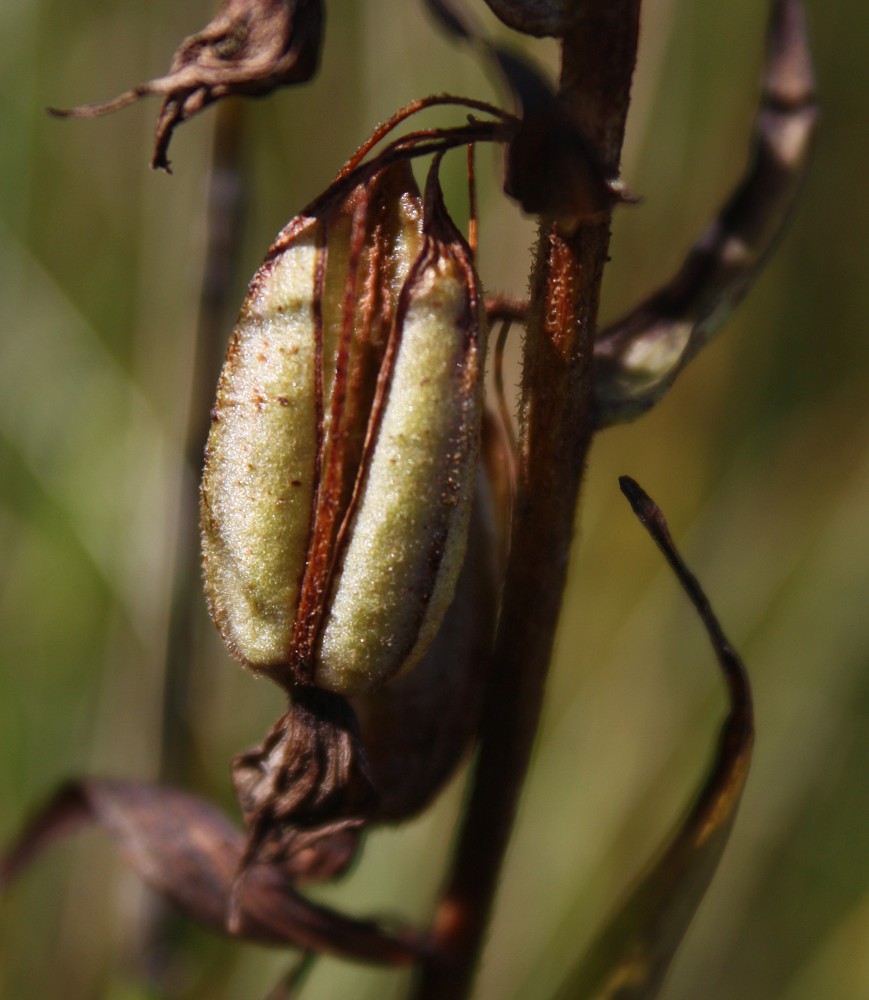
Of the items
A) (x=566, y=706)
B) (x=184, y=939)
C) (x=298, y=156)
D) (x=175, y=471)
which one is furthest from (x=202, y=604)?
(x=298, y=156)

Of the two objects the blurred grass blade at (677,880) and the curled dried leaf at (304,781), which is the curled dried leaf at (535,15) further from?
the curled dried leaf at (304,781)

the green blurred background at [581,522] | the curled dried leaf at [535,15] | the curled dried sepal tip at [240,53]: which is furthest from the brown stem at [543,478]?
the green blurred background at [581,522]

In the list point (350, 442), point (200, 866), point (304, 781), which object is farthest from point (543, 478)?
point (200, 866)

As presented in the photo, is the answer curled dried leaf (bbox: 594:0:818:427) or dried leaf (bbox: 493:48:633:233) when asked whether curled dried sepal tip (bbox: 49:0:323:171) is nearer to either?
dried leaf (bbox: 493:48:633:233)

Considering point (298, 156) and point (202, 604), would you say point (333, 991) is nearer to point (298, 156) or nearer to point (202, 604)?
point (202, 604)

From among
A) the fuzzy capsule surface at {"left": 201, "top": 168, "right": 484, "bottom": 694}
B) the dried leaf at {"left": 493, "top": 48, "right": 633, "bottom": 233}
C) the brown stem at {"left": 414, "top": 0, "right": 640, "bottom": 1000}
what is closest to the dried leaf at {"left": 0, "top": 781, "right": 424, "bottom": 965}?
the brown stem at {"left": 414, "top": 0, "right": 640, "bottom": 1000}
